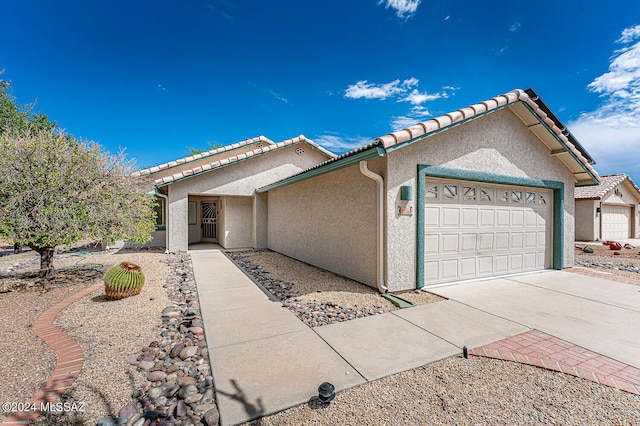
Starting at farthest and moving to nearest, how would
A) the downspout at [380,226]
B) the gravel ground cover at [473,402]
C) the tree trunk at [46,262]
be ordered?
the tree trunk at [46,262], the downspout at [380,226], the gravel ground cover at [473,402]

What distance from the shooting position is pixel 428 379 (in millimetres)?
3078

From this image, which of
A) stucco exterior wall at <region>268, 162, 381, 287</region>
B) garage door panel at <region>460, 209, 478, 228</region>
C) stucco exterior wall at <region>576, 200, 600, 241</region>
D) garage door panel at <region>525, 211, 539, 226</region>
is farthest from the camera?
stucco exterior wall at <region>576, 200, 600, 241</region>

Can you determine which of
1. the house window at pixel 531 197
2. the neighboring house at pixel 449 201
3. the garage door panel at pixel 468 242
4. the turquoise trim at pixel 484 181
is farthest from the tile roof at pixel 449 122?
the garage door panel at pixel 468 242

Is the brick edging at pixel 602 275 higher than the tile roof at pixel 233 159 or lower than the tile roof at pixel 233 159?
lower

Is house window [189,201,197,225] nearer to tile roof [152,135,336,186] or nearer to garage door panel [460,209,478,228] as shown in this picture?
tile roof [152,135,336,186]

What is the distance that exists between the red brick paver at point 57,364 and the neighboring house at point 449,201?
5.26 meters

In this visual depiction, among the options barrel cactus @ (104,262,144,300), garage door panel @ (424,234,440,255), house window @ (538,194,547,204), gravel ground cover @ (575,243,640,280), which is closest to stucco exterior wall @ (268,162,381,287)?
garage door panel @ (424,234,440,255)

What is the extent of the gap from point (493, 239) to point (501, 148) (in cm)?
257

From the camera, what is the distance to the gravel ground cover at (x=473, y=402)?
2.47 metres

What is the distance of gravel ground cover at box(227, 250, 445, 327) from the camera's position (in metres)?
5.13

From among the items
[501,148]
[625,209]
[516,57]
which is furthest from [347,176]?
[625,209]

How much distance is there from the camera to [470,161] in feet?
23.8

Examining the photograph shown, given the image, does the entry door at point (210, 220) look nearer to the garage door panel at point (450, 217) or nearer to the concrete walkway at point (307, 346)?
the concrete walkway at point (307, 346)

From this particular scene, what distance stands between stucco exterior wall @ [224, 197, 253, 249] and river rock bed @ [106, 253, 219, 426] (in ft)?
30.8
